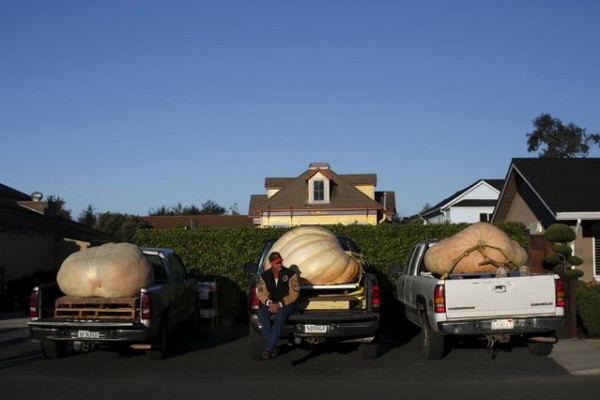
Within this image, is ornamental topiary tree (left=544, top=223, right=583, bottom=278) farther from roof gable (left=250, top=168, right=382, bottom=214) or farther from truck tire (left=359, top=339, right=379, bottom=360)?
roof gable (left=250, top=168, right=382, bottom=214)

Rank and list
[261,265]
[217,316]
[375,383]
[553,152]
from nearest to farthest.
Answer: [375,383] < [261,265] < [217,316] < [553,152]

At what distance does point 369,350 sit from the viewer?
10.4m

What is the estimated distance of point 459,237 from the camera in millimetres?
10680

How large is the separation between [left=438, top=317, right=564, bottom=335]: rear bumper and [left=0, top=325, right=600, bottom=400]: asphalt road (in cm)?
55

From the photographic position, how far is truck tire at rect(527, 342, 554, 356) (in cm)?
1035

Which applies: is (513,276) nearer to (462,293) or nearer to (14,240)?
(462,293)

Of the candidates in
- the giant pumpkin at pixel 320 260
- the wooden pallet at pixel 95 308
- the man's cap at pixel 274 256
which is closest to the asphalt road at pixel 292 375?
the wooden pallet at pixel 95 308

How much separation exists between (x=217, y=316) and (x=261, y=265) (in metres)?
4.00

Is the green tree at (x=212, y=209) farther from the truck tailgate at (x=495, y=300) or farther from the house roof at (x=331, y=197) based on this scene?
the truck tailgate at (x=495, y=300)

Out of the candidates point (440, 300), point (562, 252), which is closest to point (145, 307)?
point (440, 300)

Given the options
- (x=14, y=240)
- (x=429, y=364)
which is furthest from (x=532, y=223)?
(x=14, y=240)

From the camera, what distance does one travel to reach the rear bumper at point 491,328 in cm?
948

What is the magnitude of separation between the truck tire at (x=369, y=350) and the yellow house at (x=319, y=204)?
31.6m

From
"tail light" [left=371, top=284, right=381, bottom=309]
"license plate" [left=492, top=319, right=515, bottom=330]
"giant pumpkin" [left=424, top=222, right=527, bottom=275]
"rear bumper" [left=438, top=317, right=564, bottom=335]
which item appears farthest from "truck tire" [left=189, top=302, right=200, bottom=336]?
"license plate" [left=492, top=319, right=515, bottom=330]
